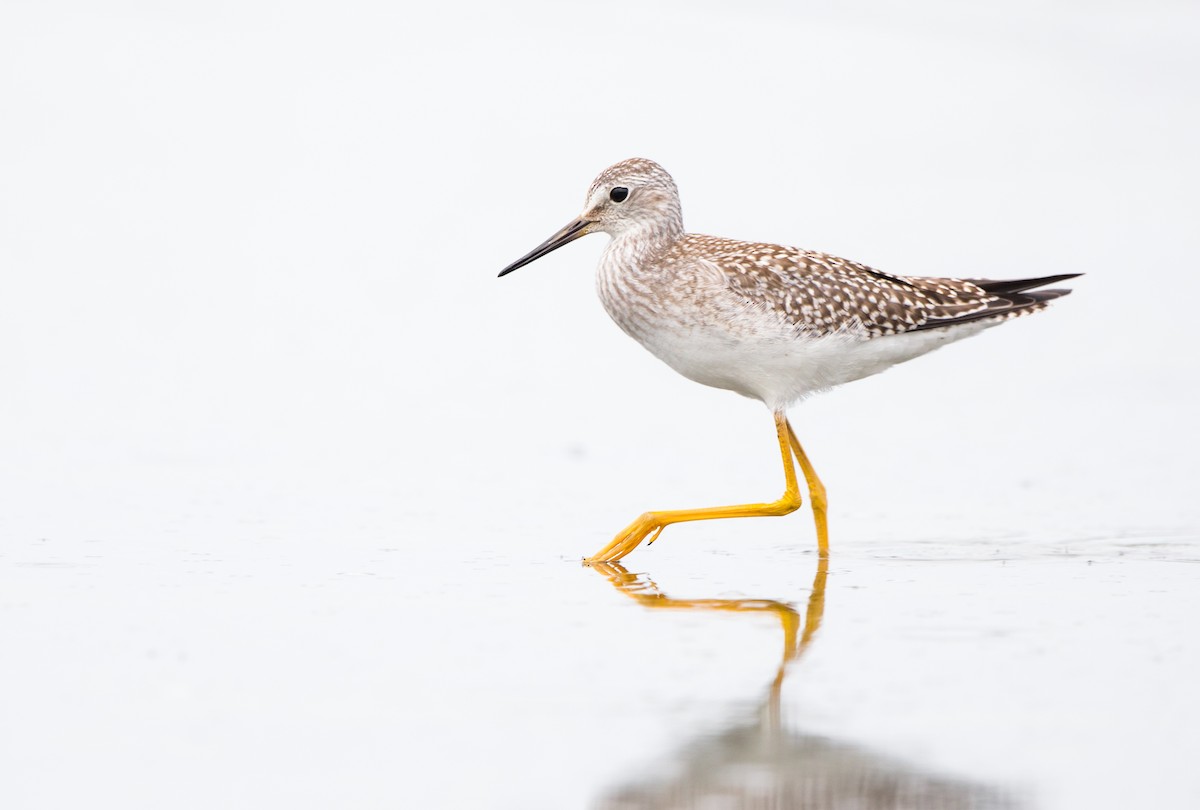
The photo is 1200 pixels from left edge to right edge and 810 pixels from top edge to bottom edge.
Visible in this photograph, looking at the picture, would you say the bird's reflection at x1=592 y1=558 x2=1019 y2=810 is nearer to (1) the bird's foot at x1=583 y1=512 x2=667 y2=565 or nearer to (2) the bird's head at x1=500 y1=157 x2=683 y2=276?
(1) the bird's foot at x1=583 y1=512 x2=667 y2=565

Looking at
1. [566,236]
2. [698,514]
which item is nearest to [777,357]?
[698,514]

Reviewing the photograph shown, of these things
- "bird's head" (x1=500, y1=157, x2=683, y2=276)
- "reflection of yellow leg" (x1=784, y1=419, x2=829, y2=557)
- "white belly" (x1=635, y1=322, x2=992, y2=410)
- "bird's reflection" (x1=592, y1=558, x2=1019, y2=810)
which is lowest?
"bird's reflection" (x1=592, y1=558, x2=1019, y2=810)

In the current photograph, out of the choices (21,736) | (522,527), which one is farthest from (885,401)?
(21,736)

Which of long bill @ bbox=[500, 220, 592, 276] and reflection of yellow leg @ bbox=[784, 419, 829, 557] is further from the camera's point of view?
long bill @ bbox=[500, 220, 592, 276]

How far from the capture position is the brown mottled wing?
853 cm

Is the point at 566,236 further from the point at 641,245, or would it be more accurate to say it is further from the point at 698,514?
the point at 698,514

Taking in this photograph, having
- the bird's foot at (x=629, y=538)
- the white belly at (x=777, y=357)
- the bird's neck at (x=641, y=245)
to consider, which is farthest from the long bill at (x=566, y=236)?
the bird's foot at (x=629, y=538)

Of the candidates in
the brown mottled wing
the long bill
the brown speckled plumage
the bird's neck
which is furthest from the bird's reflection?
the long bill

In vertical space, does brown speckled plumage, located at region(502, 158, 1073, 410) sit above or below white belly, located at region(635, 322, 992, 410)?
above

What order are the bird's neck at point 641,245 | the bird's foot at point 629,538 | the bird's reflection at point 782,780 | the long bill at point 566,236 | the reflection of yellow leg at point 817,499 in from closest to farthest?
the bird's reflection at point 782,780 < the bird's foot at point 629,538 < the reflection of yellow leg at point 817,499 < the bird's neck at point 641,245 < the long bill at point 566,236

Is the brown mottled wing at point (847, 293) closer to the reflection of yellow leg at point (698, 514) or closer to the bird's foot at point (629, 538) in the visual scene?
the reflection of yellow leg at point (698, 514)

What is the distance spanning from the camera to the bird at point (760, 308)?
839 cm

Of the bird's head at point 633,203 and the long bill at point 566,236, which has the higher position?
the bird's head at point 633,203

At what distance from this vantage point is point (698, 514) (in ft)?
27.0
